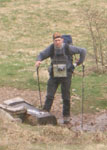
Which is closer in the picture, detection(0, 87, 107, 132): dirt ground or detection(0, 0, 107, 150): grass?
detection(0, 0, 107, 150): grass

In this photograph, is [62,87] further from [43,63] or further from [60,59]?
[43,63]

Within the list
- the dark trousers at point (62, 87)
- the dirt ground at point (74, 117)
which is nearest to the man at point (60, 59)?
the dark trousers at point (62, 87)

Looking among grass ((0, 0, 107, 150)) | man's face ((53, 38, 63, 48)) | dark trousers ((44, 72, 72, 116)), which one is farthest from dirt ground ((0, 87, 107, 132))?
man's face ((53, 38, 63, 48))

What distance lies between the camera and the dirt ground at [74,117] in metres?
8.14

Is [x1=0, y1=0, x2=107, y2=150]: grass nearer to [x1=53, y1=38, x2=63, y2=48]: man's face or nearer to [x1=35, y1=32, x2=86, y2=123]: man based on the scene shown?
[x1=35, y1=32, x2=86, y2=123]: man

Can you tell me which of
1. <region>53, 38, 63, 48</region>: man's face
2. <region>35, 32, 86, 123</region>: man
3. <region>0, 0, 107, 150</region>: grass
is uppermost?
<region>53, 38, 63, 48</region>: man's face

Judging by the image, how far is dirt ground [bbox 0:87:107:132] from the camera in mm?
8143

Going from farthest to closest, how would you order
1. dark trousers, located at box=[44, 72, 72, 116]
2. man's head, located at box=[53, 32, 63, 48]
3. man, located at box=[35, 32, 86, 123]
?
dark trousers, located at box=[44, 72, 72, 116] → man, located at box=[35, 32, 86, 123] → man's head, located at box=[53, 32, 63, 48]

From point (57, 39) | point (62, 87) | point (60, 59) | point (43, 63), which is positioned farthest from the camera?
point (43, 63)

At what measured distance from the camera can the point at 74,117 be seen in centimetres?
880

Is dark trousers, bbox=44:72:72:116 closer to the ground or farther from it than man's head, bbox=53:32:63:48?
closer to the ground

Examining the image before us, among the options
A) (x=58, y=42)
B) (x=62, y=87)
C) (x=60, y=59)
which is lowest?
(x=62, y=87)

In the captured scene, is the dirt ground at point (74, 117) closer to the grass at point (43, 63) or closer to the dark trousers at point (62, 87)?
the grass at point (43, 63)

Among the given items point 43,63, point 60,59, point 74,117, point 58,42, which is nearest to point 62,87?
point 60,59
